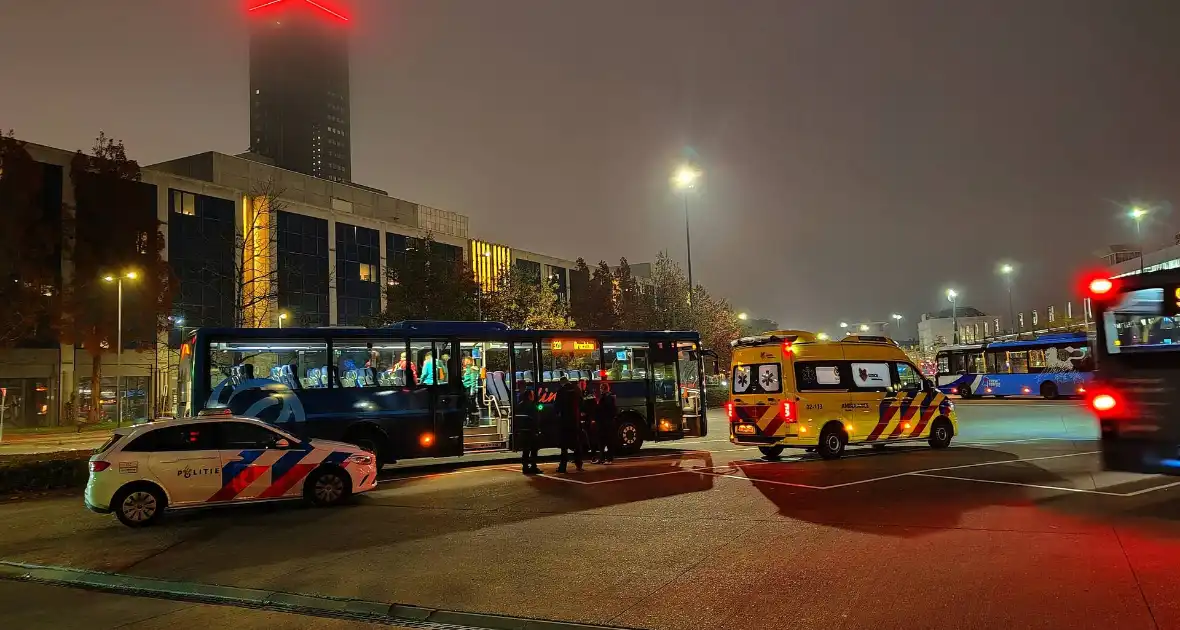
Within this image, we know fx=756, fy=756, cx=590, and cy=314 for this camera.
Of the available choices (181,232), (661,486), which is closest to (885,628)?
(661,486)

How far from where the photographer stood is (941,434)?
1742 cm

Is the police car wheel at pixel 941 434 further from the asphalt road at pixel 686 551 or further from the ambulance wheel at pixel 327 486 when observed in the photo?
the ambulance wheel at pixel 327 486

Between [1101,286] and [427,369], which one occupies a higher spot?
[1101,286]

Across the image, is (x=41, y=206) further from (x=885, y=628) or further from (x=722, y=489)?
(x=885, y=628)

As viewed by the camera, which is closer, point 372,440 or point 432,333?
point 372,440

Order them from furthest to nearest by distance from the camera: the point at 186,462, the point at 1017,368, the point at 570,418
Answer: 1. the point at 1017,368
2. the point at 570,418
3. the point at 186,462

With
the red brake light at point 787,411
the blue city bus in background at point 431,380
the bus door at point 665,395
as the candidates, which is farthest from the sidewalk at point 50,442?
the red brake light at point 787,411

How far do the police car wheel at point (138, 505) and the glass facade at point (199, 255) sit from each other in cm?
3999

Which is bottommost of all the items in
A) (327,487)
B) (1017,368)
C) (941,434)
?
(941,434)

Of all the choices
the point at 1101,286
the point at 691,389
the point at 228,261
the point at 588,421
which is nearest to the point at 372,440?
the point at 588,421

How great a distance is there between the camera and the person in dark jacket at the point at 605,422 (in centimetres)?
1602

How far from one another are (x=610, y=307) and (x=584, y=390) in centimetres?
4636

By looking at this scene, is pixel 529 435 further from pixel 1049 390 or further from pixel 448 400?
pixel 1049 390

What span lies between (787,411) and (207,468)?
1057cm
